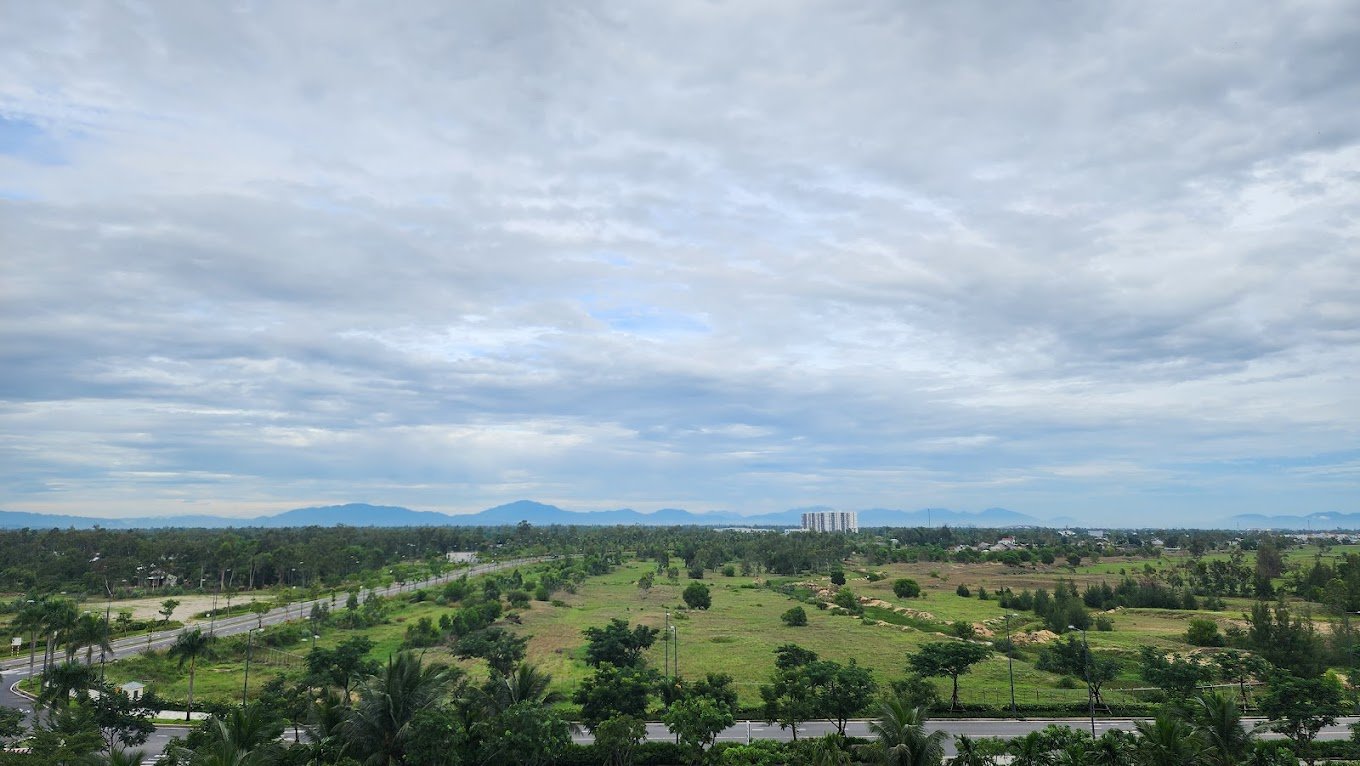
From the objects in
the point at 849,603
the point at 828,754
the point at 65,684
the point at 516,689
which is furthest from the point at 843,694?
the point at 849,603

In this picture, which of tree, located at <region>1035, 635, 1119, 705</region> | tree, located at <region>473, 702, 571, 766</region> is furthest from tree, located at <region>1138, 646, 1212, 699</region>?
tree, located at <region>473, 702, 571, 766</region>

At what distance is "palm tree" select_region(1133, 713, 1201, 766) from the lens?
32938 mm

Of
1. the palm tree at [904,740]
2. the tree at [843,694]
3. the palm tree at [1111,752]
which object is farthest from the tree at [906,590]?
the palm tree at [904,740]

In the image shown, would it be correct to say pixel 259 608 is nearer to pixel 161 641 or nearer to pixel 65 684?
pixel 161 641

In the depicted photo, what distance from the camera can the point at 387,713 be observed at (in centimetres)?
3538

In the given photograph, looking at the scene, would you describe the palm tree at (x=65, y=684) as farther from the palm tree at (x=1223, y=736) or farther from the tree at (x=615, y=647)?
the palm tree at (x=1223, y=736)

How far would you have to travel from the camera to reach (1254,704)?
5831cm

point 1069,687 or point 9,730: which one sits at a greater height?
point 9,730

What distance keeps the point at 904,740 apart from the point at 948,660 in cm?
2507

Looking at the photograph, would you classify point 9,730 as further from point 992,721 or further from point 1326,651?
point 1326,651

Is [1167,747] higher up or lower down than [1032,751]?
higher up

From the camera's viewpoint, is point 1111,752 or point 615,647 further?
point 615,647

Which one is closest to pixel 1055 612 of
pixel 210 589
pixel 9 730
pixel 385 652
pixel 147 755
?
pixel 385 652

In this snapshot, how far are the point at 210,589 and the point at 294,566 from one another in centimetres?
1599
